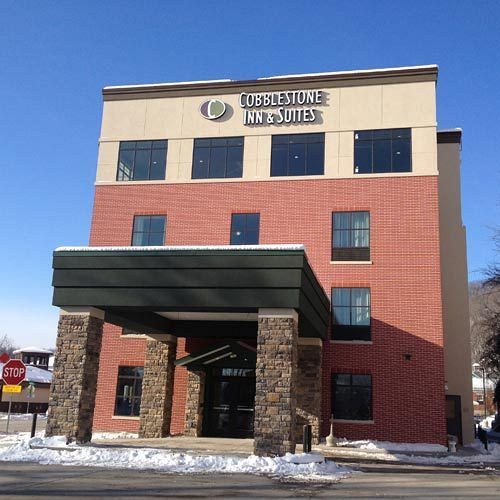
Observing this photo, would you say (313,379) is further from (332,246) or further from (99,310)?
(99,310)

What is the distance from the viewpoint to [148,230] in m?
27.1

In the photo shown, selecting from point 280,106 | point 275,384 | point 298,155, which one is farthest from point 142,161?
point 275,384

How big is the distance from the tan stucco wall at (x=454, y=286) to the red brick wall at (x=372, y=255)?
459 centimetres

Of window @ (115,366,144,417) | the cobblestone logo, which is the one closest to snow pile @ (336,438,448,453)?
window @ (115,366,144,417)

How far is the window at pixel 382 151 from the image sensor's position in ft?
83.0

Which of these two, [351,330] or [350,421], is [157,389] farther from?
[351,330]

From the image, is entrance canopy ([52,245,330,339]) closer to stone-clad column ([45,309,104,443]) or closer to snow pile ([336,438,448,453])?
stone-clad column ([45,309,104,443])

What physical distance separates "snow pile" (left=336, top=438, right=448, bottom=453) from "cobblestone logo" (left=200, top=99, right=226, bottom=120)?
14962mm

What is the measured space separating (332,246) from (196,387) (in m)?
8.02

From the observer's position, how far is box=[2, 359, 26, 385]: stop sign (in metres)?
18.9

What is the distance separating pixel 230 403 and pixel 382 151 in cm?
1221

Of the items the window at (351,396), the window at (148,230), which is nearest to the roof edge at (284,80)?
the window at (148,230)

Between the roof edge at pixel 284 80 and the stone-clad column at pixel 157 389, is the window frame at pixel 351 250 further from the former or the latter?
the stone-clad column at pixel 157 389

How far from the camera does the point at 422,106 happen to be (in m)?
25.3
